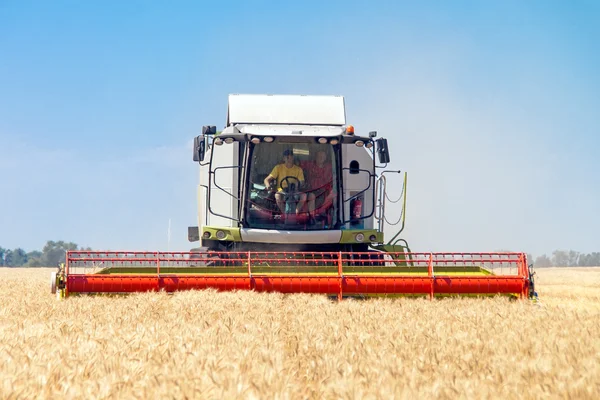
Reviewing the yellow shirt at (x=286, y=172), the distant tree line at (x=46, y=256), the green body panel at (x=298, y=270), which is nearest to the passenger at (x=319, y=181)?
the yellow shirt at (x=286, y=172)

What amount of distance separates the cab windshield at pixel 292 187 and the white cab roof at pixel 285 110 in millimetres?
643

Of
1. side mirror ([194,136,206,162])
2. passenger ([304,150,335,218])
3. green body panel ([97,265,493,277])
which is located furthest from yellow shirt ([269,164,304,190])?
green body panel ([97,265,493,277])

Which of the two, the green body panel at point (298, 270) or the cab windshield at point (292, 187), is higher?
the cab windshield at point (292, 187)

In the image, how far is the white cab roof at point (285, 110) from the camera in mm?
10828

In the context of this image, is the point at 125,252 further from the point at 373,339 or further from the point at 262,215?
the point at 373,339

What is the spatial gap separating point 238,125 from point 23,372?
734 centimetres

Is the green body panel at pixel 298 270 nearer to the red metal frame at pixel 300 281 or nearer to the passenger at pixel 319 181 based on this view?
the red metal frame at pixel 300 281

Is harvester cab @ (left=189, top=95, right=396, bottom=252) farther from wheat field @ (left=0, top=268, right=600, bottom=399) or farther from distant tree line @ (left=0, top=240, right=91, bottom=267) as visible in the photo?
distant tree line @ (left=0, top=240, right=91, bottom=267)

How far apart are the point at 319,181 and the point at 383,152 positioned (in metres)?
0.97

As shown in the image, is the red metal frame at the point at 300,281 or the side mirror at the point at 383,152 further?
the side mirror at the point at 383,152

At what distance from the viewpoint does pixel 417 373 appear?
362cm

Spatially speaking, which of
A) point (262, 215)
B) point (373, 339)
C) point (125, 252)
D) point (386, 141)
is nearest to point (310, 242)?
point (262, 215)

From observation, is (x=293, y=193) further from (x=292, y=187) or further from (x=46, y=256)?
(x=46, y=256)

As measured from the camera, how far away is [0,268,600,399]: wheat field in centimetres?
325
